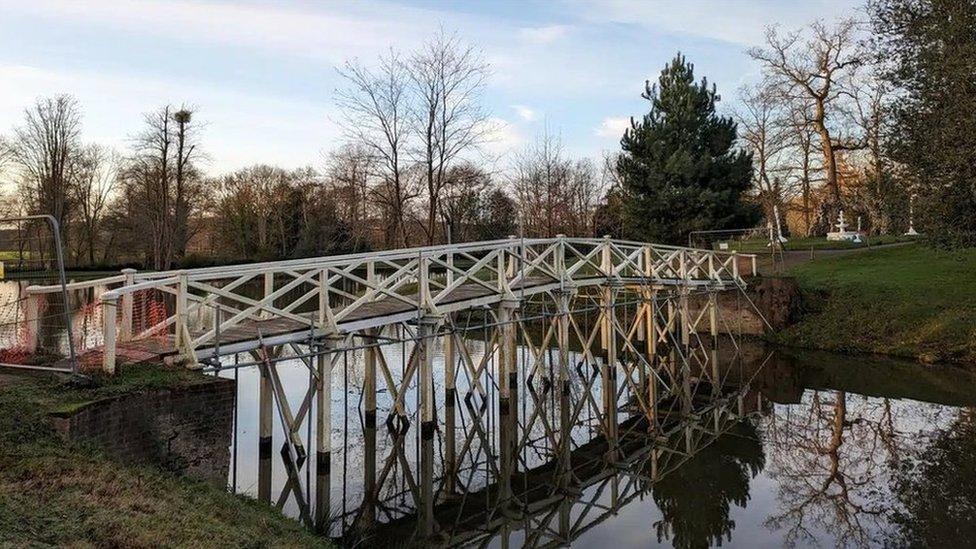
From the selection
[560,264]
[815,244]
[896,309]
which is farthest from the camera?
[815,244]

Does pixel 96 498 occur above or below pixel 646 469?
above

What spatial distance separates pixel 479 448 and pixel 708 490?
3492mm

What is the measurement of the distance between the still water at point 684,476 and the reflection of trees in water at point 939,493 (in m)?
0.03

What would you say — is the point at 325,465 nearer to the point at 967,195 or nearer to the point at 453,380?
the point at 453,380

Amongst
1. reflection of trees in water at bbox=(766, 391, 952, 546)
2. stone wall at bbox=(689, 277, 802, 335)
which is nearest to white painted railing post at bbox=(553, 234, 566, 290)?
reflection of trees in water at bbox=(766, 391, 952, 546)

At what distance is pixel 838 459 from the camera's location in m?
9.94

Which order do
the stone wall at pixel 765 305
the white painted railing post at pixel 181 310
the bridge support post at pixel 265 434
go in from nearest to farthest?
the white painted railing post at pixel 181 310 < the bridge support post at pixel 265 434 < the stone wall at pixel 765 305

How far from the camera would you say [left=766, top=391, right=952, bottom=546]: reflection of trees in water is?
771 cm

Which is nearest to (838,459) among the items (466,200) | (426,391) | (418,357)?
(426,391)

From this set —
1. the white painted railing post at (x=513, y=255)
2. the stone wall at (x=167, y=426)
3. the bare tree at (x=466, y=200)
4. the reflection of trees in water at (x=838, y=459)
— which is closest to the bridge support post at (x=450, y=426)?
the white painted railing post at (x=513, y=255)

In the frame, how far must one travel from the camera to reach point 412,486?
8.74m

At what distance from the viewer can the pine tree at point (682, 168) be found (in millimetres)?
24359

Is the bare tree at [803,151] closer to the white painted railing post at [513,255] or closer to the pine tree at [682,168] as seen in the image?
the pine tree at [682,168]

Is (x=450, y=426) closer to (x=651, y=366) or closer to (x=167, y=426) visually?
(x=651, y=366)
